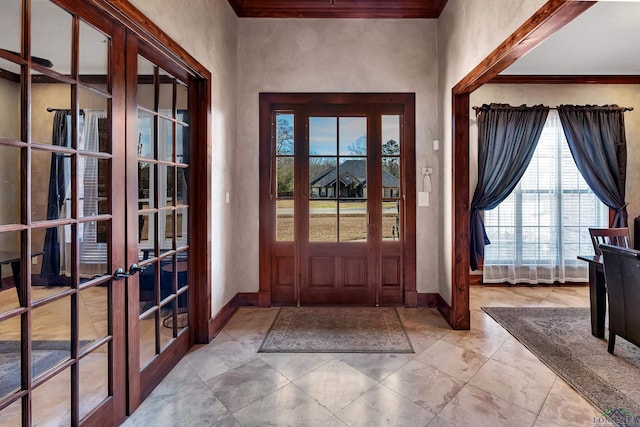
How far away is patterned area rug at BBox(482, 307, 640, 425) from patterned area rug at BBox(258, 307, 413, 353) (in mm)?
1166

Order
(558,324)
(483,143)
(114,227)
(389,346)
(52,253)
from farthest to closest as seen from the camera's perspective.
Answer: (483,143) → (558,324) → (389,346) → (114,227) → (52,253)

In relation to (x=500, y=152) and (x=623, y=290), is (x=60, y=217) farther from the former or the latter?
(x=500, y=152)

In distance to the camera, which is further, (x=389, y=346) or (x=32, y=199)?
(x=389, y=346)

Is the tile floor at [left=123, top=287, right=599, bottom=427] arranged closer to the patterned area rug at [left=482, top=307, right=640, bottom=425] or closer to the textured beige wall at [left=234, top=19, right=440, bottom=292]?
the patterned area rug at [left=482, top=307, right=640, bottom=425]

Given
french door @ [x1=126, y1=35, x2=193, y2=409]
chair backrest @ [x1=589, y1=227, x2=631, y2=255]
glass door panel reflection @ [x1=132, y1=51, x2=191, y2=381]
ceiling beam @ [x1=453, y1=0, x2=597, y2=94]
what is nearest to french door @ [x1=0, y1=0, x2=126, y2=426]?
french door @ [x1=126, y1=35, x2=193, y2=409]

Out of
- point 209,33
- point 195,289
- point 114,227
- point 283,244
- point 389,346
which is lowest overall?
point 389,346

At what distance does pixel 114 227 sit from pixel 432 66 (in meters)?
3.71

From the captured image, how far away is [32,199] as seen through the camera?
4.62ft

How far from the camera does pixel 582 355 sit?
2.71m

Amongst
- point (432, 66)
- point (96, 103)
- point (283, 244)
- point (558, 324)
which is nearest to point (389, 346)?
point (283, 244)

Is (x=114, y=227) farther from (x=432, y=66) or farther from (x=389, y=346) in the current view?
(x=432, y=66)

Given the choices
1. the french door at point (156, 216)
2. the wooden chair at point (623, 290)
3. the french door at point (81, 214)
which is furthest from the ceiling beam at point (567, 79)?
the french door at point (81, 214)

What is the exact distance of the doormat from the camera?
130cm

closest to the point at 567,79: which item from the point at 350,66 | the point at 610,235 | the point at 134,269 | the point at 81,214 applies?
the point at 610,235
